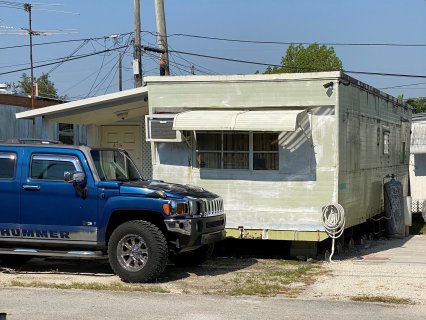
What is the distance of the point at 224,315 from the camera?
24.4 ft

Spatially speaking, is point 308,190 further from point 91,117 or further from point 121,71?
point 121,71

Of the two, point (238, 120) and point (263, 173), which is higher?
point (238, 120)

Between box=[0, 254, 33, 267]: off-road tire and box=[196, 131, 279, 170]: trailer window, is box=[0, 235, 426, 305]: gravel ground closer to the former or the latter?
box=[0, 254, 33, 267]: off-road tire

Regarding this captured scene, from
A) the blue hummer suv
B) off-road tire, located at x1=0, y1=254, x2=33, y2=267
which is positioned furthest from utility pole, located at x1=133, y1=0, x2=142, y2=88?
the blue hummer suv

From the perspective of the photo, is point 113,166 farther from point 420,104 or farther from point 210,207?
point 420,104

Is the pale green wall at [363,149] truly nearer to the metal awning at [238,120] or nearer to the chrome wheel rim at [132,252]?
the metal awning at [238,120]

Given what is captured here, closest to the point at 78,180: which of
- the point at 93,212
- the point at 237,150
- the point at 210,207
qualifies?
the point at 93,212

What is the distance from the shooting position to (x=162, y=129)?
39.9ft

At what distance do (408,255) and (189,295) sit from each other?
5.49 m

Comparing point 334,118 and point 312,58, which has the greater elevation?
point 312,58

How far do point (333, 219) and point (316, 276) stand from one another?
1.48 meters

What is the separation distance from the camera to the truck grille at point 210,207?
9.74m

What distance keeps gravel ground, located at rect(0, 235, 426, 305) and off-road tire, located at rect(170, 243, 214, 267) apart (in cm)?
13

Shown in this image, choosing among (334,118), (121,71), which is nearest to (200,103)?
(334,118)
